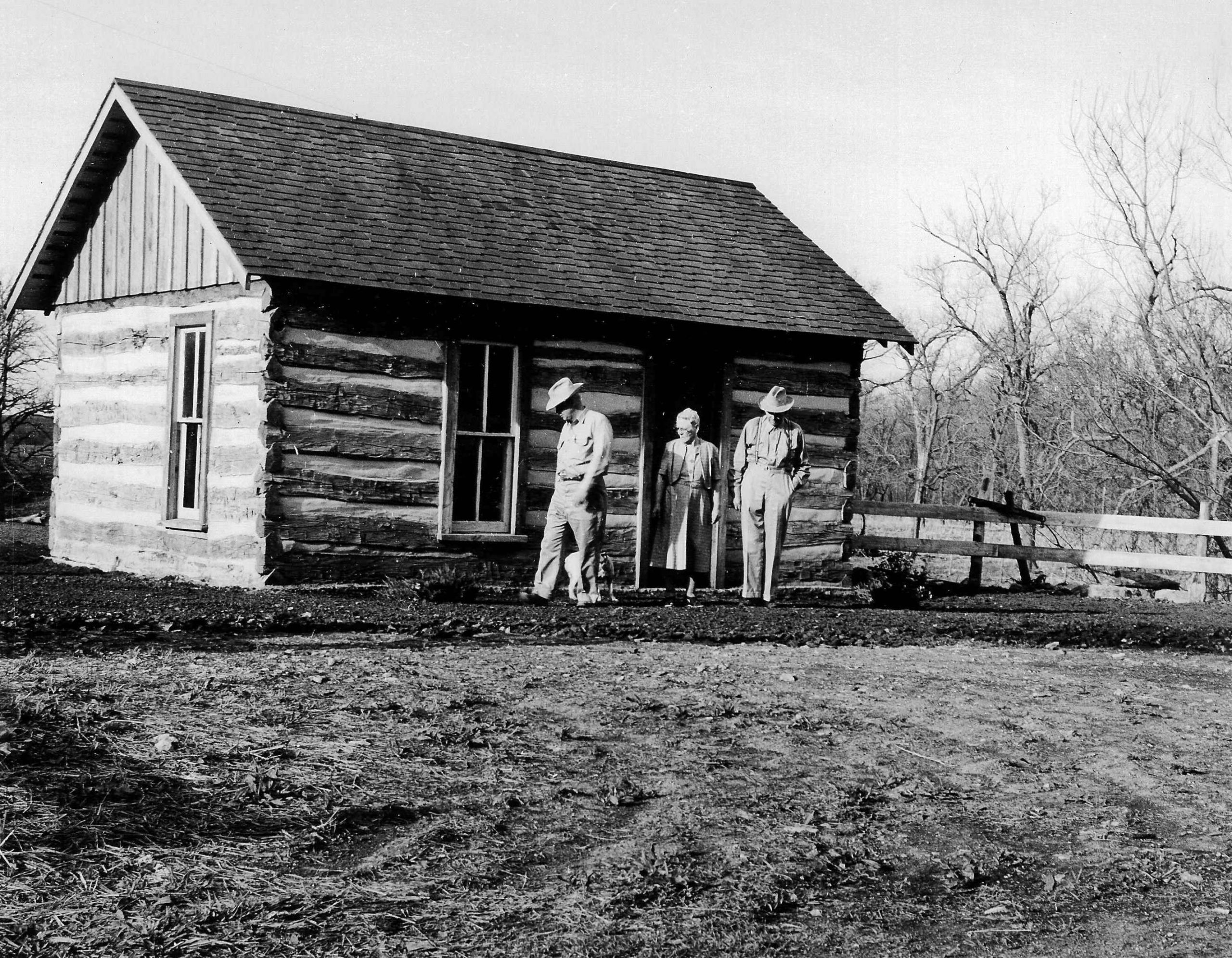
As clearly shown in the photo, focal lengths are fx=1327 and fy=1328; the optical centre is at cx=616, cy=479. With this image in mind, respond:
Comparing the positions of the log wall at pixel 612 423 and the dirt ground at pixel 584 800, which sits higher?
the log wall at pixel 612 423

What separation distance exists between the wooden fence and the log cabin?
1.26 m

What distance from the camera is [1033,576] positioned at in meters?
21.3

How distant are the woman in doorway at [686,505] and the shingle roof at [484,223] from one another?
2100 millimetres

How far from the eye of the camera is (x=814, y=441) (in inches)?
634

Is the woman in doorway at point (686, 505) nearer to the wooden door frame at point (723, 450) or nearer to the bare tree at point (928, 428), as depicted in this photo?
the wooden door frame at point (723, 450)

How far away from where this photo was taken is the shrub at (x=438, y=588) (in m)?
12.2

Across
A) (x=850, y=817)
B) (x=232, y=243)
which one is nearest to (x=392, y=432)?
(x=232, y=243)

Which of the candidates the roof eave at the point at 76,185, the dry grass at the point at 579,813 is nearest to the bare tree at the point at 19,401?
the roof eave at the point at 76,185

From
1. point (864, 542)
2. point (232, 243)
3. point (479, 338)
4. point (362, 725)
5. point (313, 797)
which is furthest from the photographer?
point (864, 542)

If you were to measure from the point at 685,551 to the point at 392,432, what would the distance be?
3.18 metres

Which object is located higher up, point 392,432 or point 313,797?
point 392,432

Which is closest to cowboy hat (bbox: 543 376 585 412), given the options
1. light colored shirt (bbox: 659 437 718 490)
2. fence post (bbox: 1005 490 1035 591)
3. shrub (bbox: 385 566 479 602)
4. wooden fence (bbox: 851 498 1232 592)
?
light colored shirt (bbox: 659 437 718 490)

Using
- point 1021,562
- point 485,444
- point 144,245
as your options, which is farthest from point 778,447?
point 144,245

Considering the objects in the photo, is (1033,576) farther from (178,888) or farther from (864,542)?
(178,888)
